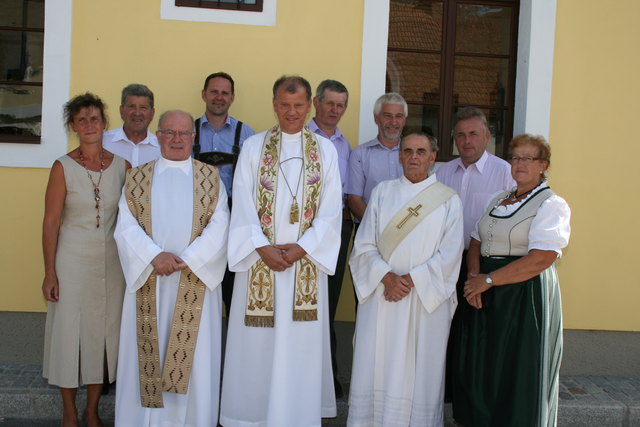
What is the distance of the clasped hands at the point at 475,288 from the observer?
3.98 m

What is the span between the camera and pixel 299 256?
3.98 meters

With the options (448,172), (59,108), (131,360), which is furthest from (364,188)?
(59,108)

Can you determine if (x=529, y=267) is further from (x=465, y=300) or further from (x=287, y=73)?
(x=287, y=73)

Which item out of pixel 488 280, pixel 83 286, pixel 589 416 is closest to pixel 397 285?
pixel 488 280

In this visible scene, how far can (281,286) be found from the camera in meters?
4.03

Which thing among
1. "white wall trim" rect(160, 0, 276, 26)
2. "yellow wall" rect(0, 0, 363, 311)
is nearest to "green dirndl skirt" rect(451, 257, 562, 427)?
"yellow wall" rect(0, 0, 363, 311)

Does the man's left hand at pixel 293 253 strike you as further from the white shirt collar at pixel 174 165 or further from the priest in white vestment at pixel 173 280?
the white shirt collar at pixel 174 165

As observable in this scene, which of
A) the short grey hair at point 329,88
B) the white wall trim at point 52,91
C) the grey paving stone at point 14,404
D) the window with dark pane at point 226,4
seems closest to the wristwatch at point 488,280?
the short grey hair at point 329,88

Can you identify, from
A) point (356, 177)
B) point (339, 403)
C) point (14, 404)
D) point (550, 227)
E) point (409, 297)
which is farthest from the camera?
point (356, 177)

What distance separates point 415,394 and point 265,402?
0.94m

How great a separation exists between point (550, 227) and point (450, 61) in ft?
8.55

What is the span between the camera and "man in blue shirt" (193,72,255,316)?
473 centimetres

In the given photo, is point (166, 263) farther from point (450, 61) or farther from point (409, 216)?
point (450, 61)

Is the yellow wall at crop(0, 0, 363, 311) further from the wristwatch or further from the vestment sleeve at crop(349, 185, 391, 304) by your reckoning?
the wristwatch
